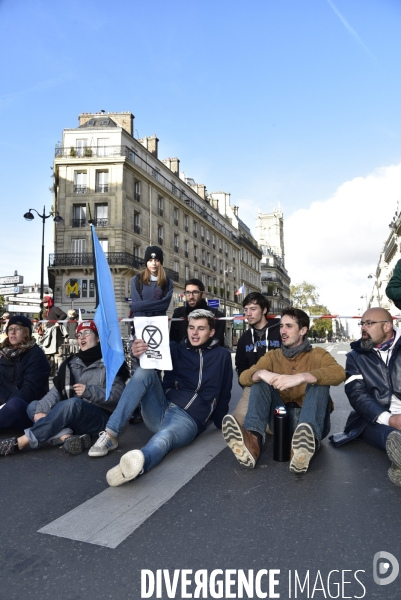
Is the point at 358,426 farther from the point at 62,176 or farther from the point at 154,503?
the point at 62,176

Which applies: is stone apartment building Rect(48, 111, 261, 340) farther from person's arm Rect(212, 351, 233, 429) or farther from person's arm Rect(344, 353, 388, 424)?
person's arm Rect(344, 353, 388, 424)

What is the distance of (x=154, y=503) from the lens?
2633mm

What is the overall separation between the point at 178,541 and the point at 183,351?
7.09 feet

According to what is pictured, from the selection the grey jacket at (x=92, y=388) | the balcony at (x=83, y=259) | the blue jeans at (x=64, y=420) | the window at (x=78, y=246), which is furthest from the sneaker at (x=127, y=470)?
the window at (x=78, y=246)

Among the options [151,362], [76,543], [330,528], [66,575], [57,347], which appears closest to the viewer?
[66,575]

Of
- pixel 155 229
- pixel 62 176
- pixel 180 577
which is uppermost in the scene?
pixel 62 176

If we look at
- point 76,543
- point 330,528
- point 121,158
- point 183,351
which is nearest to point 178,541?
point 76,543

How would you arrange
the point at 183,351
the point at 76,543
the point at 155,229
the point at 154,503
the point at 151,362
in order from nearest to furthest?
1. the point at 76,543
2. the point at 154,503
3. the point at 151,362
4. the point at 183,351
5. the point at 155,229

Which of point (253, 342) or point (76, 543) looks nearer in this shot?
point (76, 543)

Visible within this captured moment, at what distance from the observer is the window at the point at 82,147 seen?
36372 millimetres

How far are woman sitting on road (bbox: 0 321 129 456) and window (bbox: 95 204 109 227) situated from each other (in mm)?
32436

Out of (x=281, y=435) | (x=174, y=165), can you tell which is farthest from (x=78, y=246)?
(x=281, y=435)

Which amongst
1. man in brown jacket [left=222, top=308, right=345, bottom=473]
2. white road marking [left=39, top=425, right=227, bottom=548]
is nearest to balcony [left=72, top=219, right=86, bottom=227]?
man in brown jacket [left=222, top=308, right=345, bottom=473]

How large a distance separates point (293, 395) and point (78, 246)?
3398 centimetres
